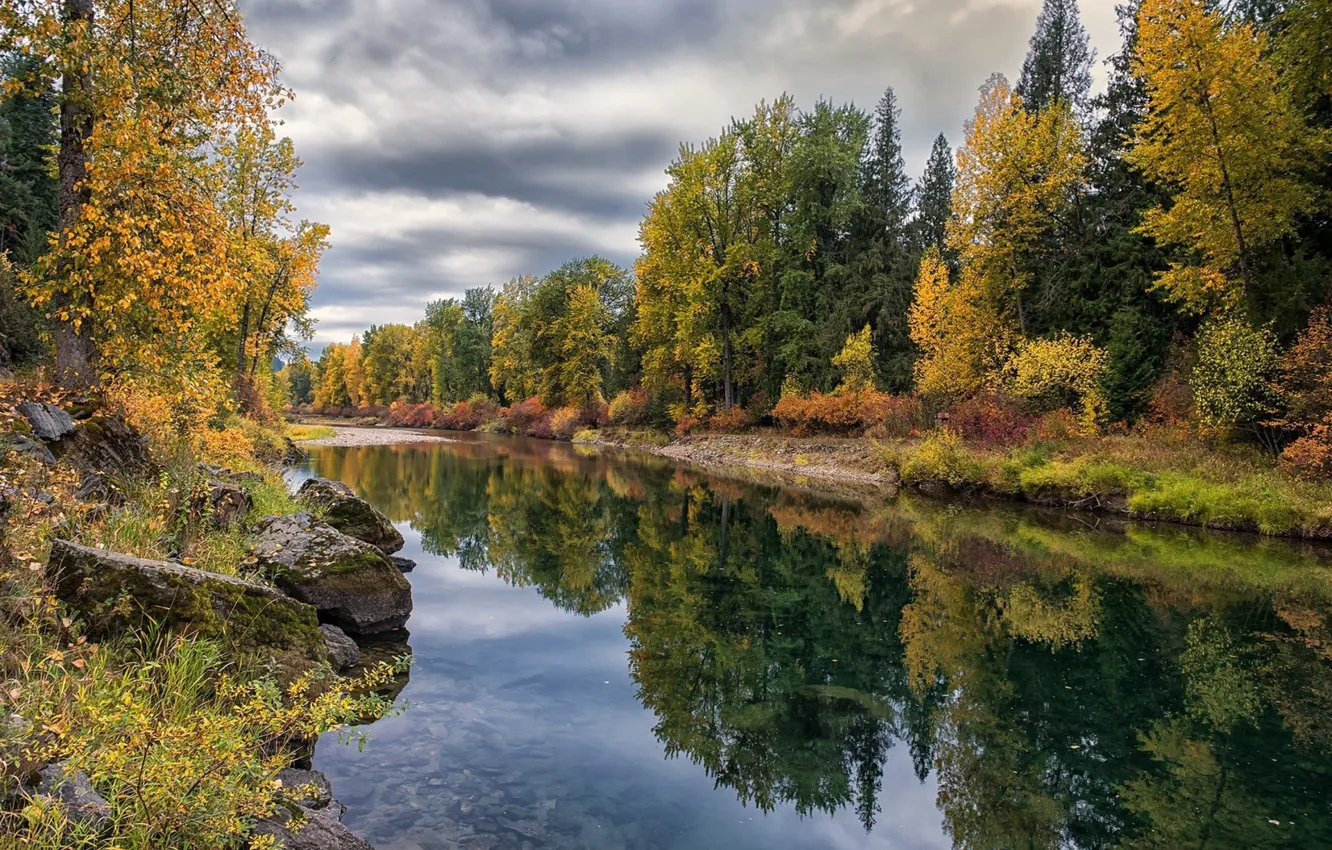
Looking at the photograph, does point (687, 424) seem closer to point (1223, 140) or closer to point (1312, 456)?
point (1223, 140)

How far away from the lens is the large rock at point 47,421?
7.24 m

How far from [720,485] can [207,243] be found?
23047 millimetres

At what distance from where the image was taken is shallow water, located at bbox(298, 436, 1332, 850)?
577 cm

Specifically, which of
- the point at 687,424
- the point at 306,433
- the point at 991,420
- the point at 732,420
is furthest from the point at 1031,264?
the point at 306,433

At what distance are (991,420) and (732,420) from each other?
18.9m

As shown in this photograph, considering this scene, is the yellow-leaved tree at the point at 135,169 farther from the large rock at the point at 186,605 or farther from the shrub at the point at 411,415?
the shrub at the point at 411,415

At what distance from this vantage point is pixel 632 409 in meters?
54.2

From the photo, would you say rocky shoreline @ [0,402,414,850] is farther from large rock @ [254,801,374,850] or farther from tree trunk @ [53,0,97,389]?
tree trunk @ [53,0,97,389]

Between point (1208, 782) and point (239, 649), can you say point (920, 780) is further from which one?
point (239, 649)

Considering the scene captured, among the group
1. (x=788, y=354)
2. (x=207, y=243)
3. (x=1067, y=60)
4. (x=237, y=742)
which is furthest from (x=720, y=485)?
(x=1067, y=60)

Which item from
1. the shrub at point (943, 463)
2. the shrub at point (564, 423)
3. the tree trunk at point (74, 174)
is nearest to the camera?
the tree trunk at point (74, 174)

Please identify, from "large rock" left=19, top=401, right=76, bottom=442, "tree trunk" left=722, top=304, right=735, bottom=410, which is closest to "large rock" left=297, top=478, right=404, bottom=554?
"large rock" left=19, top=401, right=76, bottom=442

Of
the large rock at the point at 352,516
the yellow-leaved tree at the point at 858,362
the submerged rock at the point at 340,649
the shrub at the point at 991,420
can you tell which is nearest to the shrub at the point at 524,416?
the yellow-leaved tree at the point at 858,362

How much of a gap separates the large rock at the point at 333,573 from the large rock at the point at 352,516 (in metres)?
2.38
